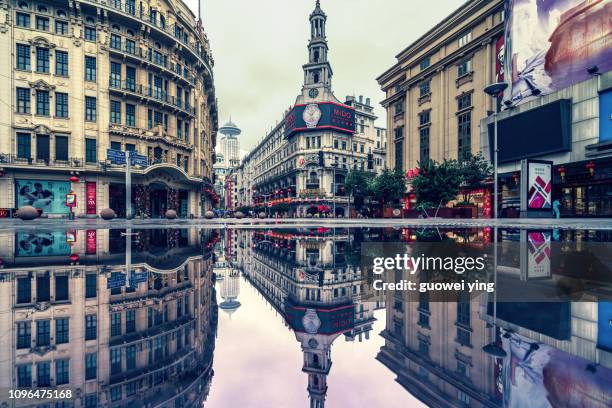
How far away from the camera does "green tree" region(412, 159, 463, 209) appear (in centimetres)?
2661

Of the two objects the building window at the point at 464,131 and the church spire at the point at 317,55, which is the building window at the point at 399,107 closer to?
the building window at the point at 464,131

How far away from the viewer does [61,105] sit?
1008 inches

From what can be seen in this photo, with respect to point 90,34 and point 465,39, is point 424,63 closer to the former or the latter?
point 465,39

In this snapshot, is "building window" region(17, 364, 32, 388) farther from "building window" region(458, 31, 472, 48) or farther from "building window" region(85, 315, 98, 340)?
"building window" region(458, 31, 472, 48)

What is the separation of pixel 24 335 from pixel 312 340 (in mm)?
1839

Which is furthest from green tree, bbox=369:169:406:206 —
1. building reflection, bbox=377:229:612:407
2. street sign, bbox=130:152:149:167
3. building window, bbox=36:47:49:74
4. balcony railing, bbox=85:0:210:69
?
building reflection, bbox=377:229:612:407

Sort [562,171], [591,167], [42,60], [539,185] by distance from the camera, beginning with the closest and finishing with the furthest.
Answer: [539,185] < [591,167] < [42,60] < [562,171]

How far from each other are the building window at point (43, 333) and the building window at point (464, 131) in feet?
124

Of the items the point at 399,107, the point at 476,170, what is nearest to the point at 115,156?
the point at 476,170

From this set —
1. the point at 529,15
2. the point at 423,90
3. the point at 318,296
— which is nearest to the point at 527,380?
the point at 318,296

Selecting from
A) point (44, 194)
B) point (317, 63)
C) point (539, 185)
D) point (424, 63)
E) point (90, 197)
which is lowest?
point (90, 197)

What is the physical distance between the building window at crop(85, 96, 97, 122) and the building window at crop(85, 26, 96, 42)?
516cm

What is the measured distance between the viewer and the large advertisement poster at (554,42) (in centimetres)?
2241

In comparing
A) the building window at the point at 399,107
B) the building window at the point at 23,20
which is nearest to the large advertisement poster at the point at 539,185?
the building window at the point at 399,107
